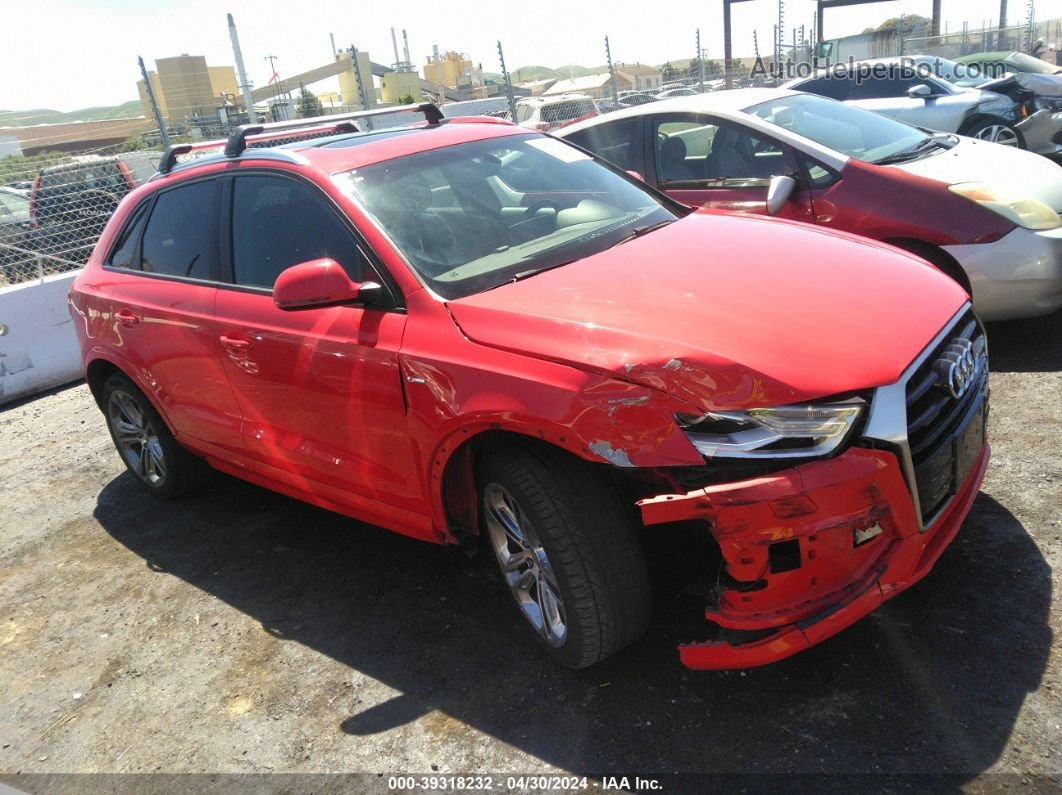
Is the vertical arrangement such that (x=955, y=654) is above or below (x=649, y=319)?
below

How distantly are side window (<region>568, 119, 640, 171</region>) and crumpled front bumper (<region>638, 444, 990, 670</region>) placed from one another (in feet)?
13.9

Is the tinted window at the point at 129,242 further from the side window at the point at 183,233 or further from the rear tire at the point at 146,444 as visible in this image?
the rear tire at the point at 146,444

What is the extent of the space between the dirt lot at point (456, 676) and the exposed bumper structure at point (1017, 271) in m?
0.62

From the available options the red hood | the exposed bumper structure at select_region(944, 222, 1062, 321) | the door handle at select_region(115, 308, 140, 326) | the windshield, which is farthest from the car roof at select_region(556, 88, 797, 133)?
the windshield

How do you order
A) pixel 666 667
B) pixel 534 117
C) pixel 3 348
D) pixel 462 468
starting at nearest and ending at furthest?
pixel 666 667 < pixel 462 468 < pixel 3 348 < pixel 534 117

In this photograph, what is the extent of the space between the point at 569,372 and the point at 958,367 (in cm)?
123

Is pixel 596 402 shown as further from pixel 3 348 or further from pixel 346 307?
pixel 3 348

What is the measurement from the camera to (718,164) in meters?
5.86

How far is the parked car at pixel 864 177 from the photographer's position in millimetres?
4875

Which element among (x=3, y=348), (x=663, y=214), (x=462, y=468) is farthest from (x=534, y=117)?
(x=462, y=468)

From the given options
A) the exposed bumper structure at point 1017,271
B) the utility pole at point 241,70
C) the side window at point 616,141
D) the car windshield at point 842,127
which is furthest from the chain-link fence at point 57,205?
the exposed bumper structure at point 1017,271

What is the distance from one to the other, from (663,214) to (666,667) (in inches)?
76.1

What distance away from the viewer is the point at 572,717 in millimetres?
2785

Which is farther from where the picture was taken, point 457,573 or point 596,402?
point 457,573
